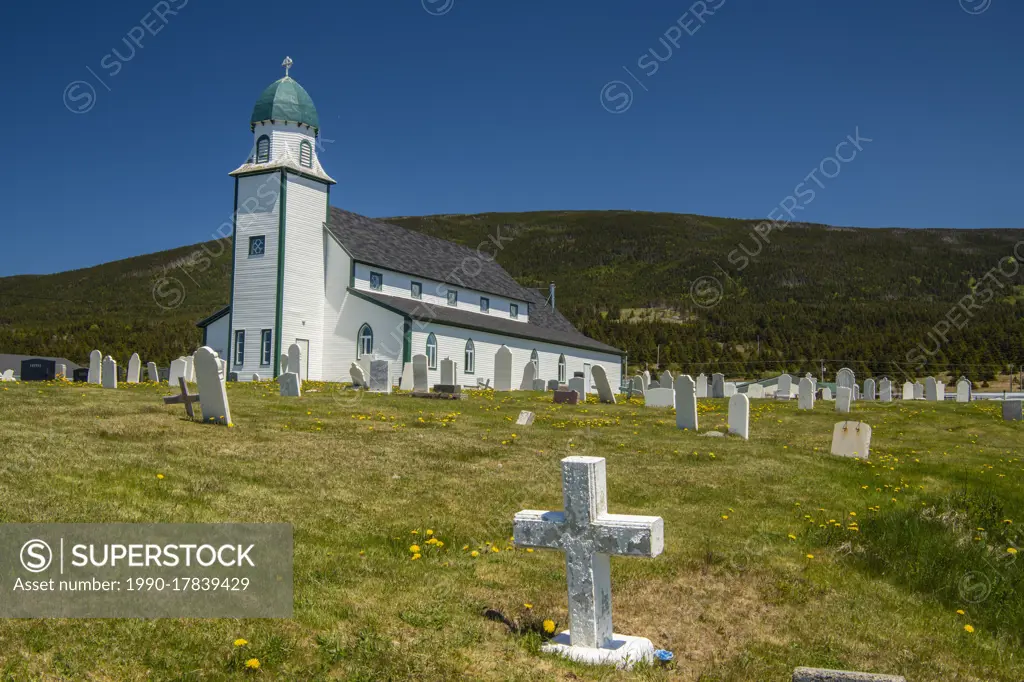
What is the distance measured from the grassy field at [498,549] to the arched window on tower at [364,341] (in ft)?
68.2

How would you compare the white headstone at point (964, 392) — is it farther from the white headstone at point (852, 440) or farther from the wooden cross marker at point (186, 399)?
the wooden cross marker at point (186, 399)

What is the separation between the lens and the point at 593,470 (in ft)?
17.4

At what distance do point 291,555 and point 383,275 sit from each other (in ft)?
106

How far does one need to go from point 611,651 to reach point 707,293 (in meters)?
122

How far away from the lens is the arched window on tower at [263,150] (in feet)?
115

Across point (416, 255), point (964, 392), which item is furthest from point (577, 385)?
point (964, 392)

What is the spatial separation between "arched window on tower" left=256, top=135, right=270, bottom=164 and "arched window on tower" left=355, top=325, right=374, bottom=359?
352 inches

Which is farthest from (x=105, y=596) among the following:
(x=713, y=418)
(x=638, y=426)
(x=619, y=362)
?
(x=619, y=362)

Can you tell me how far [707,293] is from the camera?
123188 millimetres

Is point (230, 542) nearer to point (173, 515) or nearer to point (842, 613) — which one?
point (173, 515)

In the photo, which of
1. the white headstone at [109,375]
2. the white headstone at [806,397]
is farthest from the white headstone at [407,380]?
the white headstone at [806,397]

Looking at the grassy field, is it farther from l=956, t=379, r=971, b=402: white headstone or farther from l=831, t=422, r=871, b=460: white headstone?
l=956, t=379, r=971, b=402: white headstone

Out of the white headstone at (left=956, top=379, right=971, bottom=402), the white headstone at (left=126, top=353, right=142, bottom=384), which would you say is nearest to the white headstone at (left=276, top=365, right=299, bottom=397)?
the white headstone at (left=126, top=353, right=142, bottom=384)

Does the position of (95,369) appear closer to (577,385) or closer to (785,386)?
(577,385)
